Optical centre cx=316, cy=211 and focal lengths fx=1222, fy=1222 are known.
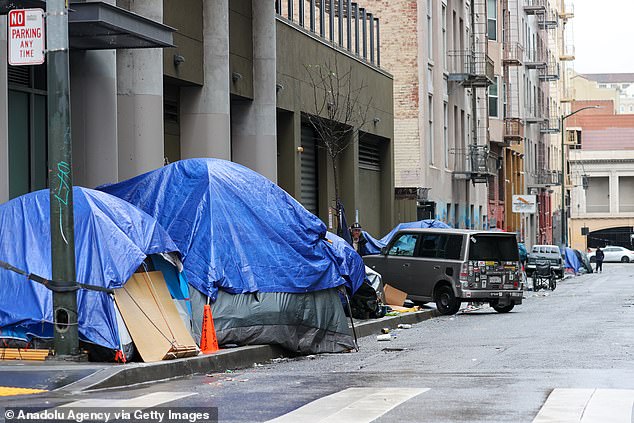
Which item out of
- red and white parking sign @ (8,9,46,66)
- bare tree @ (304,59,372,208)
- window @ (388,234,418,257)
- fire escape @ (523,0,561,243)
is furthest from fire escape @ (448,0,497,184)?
red and white parking sign @ (8,9,46,66)

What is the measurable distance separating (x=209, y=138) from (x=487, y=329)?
6.92 m

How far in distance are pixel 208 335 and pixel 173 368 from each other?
1915mm

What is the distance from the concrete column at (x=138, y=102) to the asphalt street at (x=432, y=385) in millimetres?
5181

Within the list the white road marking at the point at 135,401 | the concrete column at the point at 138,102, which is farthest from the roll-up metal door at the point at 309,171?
the white road marking at the point at 135,401

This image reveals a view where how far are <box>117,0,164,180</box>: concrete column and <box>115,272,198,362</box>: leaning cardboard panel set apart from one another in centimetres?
609

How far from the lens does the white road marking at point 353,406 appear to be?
9844mm

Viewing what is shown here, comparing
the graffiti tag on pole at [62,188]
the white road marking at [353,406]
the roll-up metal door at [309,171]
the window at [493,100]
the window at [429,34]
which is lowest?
the white road marking at [353,406]

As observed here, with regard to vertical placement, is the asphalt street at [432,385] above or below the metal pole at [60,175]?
below

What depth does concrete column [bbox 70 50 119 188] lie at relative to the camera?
20297 millimetres

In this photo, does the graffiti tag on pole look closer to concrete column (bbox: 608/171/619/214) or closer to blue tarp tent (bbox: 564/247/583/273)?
blue tarp tent (bbox: 564/247/583/273)

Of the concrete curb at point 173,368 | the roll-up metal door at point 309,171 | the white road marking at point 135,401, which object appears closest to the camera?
the white road marking at point 135,401

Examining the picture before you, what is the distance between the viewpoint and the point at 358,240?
29.3 meters

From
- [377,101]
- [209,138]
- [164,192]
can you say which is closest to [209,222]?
[164,192]

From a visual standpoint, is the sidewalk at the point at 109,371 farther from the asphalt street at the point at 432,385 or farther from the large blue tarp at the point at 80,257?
the large blue tarp at the point at 80,257
